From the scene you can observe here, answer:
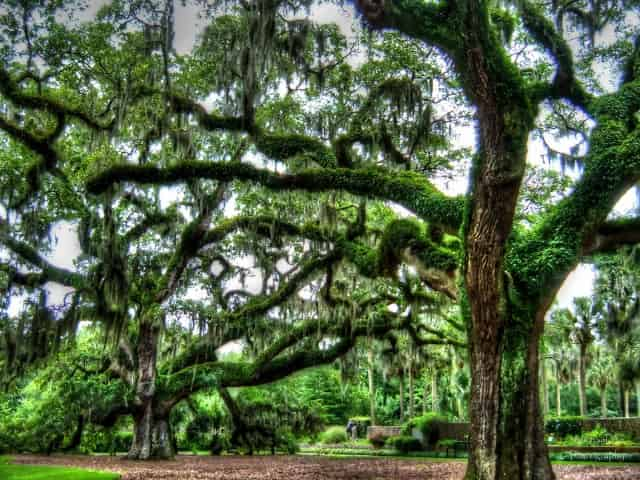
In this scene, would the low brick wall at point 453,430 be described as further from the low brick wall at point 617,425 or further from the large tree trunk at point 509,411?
the large tree trunk at point 509,411

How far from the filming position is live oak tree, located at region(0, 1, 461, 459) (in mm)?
11414

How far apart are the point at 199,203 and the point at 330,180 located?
5.37 m

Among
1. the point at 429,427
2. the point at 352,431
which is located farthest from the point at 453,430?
the point at 352,431

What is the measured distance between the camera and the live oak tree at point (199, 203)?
1141cm

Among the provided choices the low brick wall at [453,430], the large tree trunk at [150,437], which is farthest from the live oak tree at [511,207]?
the low brick wall at [453,430]

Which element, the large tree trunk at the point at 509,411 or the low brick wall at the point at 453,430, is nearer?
the large tree trunk at the point at 509,411

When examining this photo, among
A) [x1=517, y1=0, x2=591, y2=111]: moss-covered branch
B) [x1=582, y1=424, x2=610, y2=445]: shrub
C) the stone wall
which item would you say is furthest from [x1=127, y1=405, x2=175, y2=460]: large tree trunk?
[x1=582, y1=424, x2=610, y2=445]: shrub

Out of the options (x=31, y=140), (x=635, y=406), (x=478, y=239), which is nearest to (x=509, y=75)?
(x=478, y=239)

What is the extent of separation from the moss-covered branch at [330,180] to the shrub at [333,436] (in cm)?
2331

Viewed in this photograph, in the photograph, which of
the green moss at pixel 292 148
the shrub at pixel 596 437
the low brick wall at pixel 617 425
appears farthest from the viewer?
the low brick wall at pixel 617 425

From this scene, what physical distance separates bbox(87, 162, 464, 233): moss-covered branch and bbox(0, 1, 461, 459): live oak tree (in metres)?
0.04

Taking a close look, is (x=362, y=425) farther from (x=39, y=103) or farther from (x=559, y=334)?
(x=39, y=103)

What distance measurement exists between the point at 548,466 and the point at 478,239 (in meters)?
3.97

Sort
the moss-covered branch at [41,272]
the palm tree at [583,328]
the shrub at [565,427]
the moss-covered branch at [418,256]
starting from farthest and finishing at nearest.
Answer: the palm tree at [583,328]
the shrub at [565,427]
the moss-covered branch at [41,272]
the moss-covered branch at [418,256]
